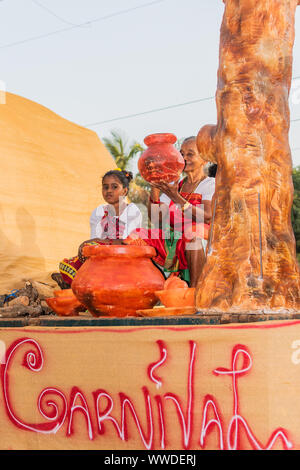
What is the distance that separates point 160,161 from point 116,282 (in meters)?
0.62

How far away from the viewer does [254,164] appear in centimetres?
232

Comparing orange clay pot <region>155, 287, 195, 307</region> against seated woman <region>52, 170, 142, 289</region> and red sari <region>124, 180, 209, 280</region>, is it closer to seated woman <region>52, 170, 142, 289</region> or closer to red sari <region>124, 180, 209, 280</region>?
red sari <region>124, 180, 209, 280</region>

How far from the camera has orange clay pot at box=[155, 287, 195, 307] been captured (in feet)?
8.10

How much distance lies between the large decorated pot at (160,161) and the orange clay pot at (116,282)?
0.37 meters

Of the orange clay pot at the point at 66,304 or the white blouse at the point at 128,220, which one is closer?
the orange clay pot at the point at 66,304

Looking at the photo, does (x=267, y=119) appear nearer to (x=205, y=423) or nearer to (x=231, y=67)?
(x=231, y=67)

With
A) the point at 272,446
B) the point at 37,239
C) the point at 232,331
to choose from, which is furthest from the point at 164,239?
the point at 37,239

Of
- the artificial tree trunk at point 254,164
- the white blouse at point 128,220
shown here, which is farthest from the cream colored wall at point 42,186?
the artificial tree trunk at point 254,164

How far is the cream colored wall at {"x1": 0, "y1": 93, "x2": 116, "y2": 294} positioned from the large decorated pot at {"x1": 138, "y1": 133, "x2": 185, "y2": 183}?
792 centimetres

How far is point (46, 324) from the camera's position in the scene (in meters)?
2.34

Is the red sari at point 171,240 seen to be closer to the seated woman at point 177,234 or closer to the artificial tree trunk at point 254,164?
the seated woman at point 177,234

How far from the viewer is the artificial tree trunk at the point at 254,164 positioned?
2.28 m

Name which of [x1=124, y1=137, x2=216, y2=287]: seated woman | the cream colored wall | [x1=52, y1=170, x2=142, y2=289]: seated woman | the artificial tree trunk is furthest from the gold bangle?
the cream colored wall
